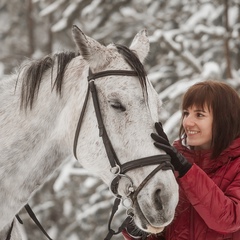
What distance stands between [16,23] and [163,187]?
44.2 ft

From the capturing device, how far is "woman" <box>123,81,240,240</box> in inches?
105

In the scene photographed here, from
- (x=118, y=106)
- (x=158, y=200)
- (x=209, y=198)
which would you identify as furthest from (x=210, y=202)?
(x=118, y=106)

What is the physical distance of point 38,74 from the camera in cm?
307

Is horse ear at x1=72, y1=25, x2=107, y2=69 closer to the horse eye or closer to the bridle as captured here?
the bridle

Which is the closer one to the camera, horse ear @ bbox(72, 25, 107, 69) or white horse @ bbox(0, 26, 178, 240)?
white horse @ bbox(0, 26, 178, 240)

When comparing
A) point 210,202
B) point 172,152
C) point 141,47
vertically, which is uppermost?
point 141,47

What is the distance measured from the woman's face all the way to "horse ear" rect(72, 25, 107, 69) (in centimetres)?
55

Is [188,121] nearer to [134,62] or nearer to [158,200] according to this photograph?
[134,62]

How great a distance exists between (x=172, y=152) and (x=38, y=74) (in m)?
0.90

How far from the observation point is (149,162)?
8.63 feet

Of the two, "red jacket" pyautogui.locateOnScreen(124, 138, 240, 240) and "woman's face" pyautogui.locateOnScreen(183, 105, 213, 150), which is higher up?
"woman's face" pyautogui.locateOnScreen(183, 105, 213, 150)

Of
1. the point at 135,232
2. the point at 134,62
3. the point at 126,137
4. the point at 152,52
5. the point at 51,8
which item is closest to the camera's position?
the point at 126,137

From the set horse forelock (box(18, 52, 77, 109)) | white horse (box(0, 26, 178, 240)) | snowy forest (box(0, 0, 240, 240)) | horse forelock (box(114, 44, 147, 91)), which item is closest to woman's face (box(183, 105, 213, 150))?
white horse (box(0, 26, 178, 240))

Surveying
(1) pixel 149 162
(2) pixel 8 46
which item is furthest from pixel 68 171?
(2) pixel 8 46
